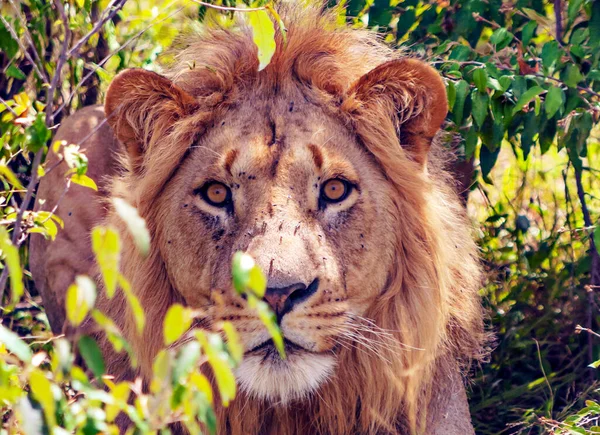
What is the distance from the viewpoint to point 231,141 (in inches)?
138

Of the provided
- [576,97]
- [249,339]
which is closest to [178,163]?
[249,339]

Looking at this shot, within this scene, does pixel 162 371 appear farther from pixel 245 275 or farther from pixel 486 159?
pixel 486 159

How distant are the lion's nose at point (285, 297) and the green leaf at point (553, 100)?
149cm

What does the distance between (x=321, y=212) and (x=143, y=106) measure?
0.87 m

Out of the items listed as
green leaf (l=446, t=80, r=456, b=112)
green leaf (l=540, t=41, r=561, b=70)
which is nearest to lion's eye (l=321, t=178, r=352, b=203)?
green leaf (l=446, t=80, r=456, b=112)

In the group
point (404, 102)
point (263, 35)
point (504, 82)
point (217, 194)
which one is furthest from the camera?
point (504, 82)

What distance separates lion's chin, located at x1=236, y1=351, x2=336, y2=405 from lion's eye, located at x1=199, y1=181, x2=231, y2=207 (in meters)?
0.69

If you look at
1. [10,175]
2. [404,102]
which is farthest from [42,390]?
[404,102]

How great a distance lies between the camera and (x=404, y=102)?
3576 millimetres

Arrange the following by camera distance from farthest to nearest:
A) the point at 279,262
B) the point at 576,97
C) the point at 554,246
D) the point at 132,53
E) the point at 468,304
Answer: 1. the point at 132,53
2. the point at 554,246
3. the point at 576,97
4. the point at 468,304
5. the point at 279,262

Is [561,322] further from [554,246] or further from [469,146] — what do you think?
[469,146]

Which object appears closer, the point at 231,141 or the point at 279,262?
the point at 279,262

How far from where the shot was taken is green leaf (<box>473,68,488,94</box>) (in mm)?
3893

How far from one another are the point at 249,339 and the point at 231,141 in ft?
2.87
